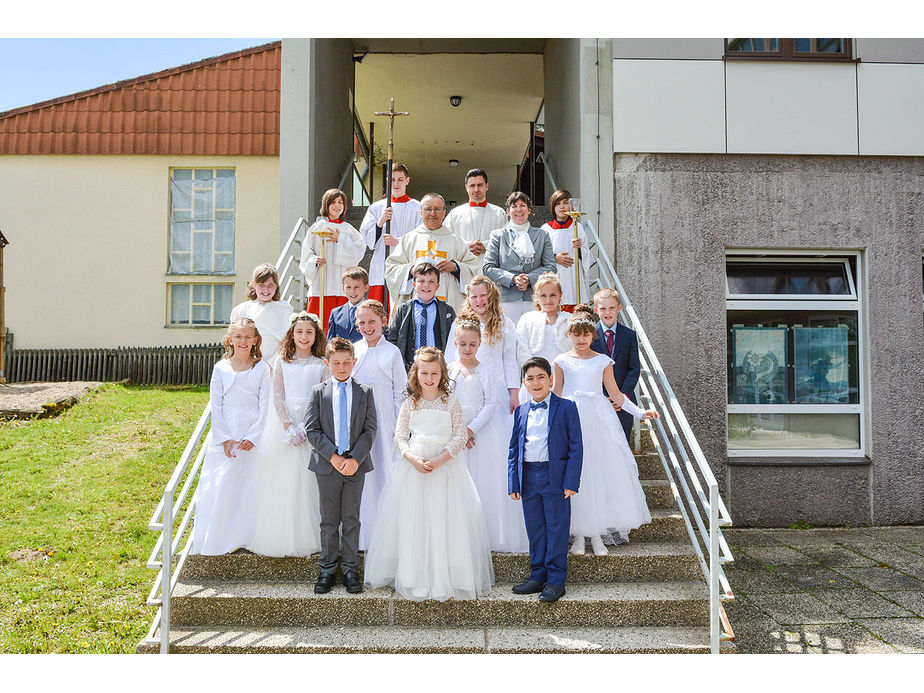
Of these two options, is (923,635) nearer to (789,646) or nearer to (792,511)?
(789,646)

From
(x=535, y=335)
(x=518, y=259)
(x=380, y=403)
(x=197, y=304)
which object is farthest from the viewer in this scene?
(x=197, y=304)

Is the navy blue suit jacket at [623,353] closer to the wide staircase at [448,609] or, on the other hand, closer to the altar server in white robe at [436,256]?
the wide staircase at [448,609]

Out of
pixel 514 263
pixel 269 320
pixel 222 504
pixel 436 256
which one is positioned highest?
pixel 436 256

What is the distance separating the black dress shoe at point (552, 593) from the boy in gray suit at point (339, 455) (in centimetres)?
110

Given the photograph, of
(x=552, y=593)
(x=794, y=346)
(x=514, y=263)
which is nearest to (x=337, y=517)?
(x=552, y=593)

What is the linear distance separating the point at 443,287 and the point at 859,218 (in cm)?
441

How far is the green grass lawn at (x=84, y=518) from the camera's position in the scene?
5.25m

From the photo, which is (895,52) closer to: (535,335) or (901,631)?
(535,335)

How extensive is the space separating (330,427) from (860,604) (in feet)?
12.9

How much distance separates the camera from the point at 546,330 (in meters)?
5.80

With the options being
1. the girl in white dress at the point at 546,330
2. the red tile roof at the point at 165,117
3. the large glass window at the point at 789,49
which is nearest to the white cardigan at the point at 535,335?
the girl in white dress at the point at 546,330

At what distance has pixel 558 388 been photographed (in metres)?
5.21
